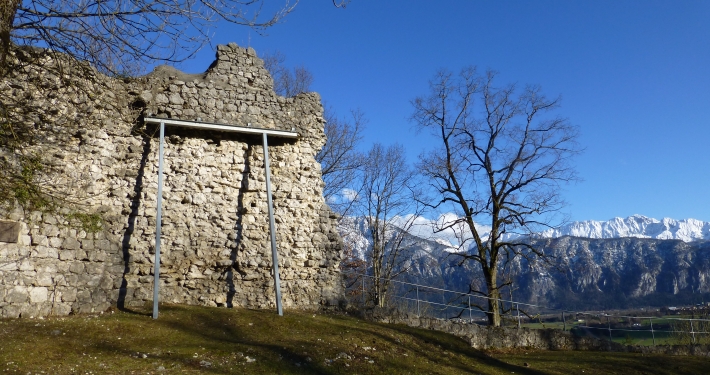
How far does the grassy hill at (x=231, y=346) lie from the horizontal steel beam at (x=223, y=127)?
12.4 ft

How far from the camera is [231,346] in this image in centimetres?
810

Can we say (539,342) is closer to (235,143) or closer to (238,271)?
(238,271)

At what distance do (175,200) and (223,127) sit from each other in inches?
74.1

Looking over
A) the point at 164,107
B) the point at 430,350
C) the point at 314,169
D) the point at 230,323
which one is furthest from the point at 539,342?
the point at 164,107

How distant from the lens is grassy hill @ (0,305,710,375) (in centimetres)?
687

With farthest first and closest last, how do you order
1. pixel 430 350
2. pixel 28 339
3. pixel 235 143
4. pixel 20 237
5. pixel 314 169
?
pixel 314 169 < pixel 235 143 < pixel 430 350 < pixel 20 237 < pixel 28 339

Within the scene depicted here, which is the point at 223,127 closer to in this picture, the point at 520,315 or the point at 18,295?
the point at 18,295

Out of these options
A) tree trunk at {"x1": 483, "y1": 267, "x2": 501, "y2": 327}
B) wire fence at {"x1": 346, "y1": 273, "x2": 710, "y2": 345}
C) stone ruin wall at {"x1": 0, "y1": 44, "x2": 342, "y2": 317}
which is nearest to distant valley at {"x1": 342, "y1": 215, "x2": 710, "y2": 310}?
wire fence at {"x1": 346, "y1": 273, "x2": 710, "y2": 345}

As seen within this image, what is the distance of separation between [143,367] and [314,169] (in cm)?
680

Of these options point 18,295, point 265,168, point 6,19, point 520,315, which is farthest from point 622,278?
point 6,19

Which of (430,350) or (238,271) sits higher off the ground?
(238,271)

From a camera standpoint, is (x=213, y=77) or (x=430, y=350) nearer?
(x=430, y=350)

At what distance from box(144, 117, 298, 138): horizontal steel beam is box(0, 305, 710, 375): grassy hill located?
3.77 m

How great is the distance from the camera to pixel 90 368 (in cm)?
650
